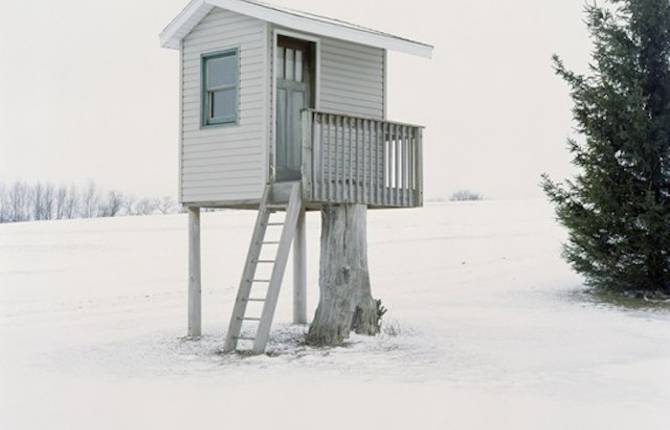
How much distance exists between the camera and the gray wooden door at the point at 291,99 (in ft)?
54.4

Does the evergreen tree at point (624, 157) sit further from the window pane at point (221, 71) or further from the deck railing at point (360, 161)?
the window pane at point (221, 71)

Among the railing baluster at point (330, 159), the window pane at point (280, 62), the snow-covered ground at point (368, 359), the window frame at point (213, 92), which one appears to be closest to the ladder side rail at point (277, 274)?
the snow-covered ground at point (368, 359)

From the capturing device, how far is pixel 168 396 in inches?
483

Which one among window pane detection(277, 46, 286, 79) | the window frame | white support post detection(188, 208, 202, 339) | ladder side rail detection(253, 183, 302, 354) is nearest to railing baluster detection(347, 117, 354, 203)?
ladder side rail detection(253, 183, 302, 354)

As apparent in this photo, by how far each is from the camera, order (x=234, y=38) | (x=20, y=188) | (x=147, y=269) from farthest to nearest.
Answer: (x=20, y=188), (x=147, y=269), (x=234, y=38)

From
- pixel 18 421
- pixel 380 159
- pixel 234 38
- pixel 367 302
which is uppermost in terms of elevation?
pixel 234 38

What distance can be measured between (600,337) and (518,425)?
7073 millimetres

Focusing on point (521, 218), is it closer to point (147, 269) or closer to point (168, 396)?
point (147, 269)

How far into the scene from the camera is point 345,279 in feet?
54.7

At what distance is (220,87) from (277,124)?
4.27 feet

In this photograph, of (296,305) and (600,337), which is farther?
(296,305)

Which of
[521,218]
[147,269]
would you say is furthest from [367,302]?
[521,218]

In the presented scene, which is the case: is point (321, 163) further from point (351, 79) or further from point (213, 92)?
point (213, 92)

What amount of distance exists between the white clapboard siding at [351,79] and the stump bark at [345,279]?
200cm
